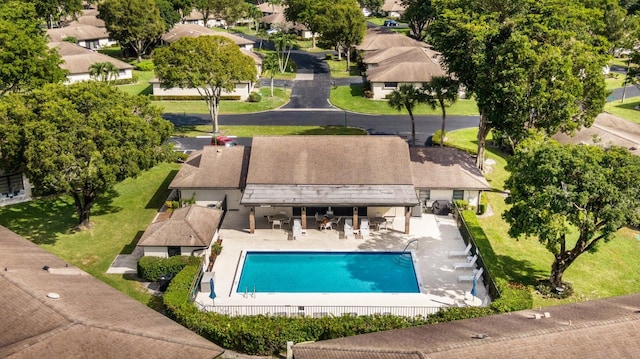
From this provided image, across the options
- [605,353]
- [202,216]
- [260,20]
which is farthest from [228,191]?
[260,20]

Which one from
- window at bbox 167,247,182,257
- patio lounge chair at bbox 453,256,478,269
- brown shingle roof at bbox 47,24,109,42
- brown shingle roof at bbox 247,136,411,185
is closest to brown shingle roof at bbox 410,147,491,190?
brown shingle roof at bbox 247,136,411,185

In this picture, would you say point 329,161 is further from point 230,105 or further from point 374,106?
point 230,105

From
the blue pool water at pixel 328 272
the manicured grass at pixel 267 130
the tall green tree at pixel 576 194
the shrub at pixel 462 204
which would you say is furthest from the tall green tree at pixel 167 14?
the tall green tree at pixel 576 194

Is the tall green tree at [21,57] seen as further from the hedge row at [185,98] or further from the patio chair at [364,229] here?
the patio chair at [364,229]

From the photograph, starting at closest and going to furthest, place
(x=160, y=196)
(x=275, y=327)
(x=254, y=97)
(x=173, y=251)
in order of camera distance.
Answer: (x=275, y=327)
(x=173, y=251)
(x=160, y=196)
(x=254, y=97)

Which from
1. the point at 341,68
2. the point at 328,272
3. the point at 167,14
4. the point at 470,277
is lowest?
the point at 328,272

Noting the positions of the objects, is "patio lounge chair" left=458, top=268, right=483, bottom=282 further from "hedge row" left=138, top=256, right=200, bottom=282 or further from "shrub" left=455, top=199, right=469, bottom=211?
"hedge row" left=138, top=256, right=200, bottom=282

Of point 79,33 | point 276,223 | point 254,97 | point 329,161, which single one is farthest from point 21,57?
point 79,33
